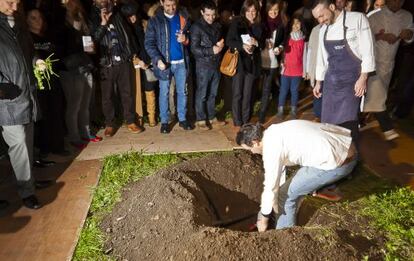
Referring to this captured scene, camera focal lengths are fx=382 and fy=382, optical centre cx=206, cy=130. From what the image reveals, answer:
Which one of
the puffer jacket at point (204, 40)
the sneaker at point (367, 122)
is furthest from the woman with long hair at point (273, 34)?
the sneaker at point (367, 122)

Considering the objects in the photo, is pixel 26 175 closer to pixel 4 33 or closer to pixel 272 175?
pixel 4 33

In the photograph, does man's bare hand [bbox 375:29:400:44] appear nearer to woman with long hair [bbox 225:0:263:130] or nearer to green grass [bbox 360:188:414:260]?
woman with long hair [bbox 225:0:263:130]

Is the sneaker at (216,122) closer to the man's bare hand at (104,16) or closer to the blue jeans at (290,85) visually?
the blue jeans at (290,85)

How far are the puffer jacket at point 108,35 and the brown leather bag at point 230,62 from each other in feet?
4.55

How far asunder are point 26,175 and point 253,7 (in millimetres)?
3732

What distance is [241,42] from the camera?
557 centimetres

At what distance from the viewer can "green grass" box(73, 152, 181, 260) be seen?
11.3 feet

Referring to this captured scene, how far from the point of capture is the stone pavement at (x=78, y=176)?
11.9ft

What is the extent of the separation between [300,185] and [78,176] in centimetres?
279

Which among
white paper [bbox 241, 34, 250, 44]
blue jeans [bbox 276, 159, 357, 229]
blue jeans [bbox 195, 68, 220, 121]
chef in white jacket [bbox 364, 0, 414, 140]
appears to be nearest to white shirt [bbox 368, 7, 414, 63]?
chef in white jacket [bbox 364, 0, 414, 140]

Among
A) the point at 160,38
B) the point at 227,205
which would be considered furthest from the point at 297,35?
the point at 227,205

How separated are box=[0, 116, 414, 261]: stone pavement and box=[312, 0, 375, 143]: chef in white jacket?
1145 mm

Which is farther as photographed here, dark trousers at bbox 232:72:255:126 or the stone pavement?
dark trousers at bbox 232:72:255:126

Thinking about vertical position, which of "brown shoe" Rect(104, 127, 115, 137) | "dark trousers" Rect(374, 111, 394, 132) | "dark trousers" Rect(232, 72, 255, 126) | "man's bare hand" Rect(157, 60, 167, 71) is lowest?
"brown shoe" Rect(104, 127, 115, 137)
